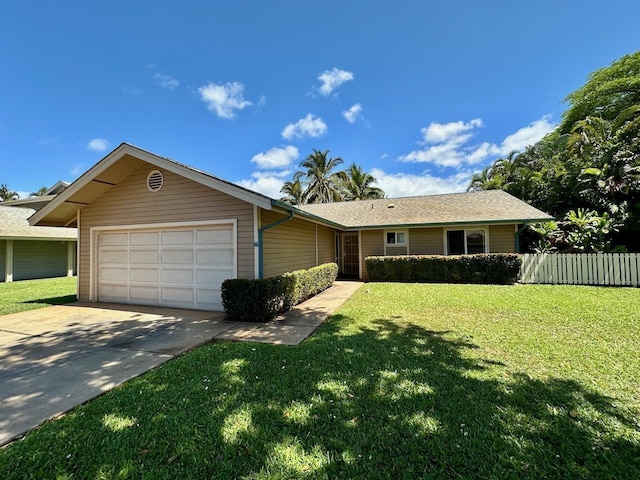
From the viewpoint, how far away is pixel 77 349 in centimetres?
473

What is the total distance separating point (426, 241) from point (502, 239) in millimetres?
3107

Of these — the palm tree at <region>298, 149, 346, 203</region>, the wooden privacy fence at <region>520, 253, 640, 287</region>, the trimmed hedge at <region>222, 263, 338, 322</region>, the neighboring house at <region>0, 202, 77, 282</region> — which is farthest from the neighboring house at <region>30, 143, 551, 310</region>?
the palm tree at <region>298, 149, 346, 203</region>

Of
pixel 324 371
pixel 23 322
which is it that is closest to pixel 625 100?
pixel 324 371

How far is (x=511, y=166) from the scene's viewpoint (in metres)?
25.0

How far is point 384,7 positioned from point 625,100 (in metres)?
20.8

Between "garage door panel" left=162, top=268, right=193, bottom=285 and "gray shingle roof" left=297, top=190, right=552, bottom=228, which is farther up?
"gray shingle roof" left=297, top=190, right=552, bottom=228

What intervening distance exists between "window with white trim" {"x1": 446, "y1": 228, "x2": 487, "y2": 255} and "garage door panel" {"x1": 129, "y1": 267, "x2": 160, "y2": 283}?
11.8 metres

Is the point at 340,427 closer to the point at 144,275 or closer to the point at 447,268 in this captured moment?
the point at 144,275

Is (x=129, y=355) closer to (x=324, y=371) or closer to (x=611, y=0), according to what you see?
(x=324, y=371)

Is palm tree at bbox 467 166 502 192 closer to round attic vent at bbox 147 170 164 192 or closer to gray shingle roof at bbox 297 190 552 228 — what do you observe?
gray shingle roof at bbox 297 190 552 228

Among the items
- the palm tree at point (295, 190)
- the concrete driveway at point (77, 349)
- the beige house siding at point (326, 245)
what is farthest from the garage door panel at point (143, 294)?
the palm tree at point (295, 190)

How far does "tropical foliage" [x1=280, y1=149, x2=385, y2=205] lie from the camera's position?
29.7m

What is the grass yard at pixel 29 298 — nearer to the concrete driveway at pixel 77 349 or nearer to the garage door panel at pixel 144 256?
the concrete driveway at pixel 77 349

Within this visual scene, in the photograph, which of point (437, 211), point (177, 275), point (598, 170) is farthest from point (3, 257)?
point (598, 170)
